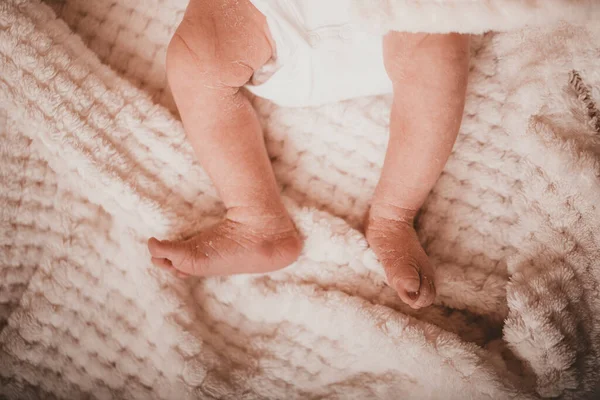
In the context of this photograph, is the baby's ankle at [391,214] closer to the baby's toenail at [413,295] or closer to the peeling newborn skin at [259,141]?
the peeling newborn skin at [259,141]

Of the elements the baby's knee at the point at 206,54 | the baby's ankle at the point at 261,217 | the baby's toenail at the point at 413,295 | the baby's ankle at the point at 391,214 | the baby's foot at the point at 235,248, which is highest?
the baby's knee at the point at 206,54

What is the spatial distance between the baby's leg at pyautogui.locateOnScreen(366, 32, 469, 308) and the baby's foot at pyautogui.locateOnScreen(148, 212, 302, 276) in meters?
0.16

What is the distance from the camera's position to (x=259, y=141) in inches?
31.8

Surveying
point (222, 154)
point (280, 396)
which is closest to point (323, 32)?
point (222, 154)

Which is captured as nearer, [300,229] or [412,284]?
[412,284]

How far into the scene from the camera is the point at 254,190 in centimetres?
78

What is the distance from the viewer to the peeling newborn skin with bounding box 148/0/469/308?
0.66 m

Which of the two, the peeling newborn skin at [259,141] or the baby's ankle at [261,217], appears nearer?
the peeling newborn skin at [259,141]

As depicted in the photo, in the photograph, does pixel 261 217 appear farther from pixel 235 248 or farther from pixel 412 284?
pixel 412 284

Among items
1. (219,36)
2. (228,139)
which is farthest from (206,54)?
(228,139)

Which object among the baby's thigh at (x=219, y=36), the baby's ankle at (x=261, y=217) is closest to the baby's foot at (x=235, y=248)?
the baby's ankle at (x=261, y=217)

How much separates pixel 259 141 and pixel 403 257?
1.07ft

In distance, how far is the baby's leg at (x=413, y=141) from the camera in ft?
2.11

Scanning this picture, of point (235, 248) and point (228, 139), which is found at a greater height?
point (228, 139)
